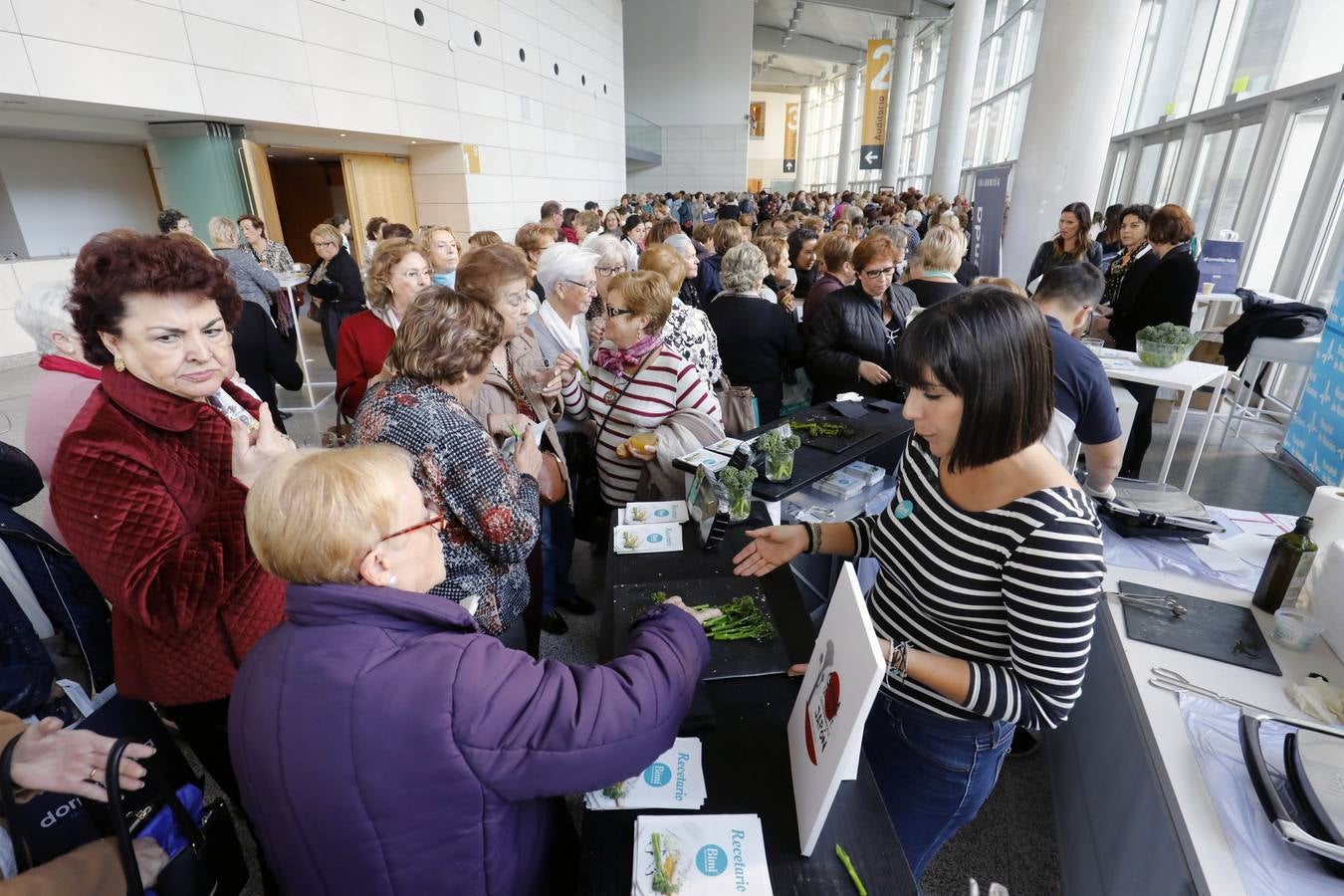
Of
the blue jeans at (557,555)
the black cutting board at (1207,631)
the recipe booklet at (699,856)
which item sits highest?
the recipe booklet at (699,856)

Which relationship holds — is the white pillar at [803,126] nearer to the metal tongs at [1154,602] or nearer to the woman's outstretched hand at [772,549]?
the metal tongs at [1154,602]

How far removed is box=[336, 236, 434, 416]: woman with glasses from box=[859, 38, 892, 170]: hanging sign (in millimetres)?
18097

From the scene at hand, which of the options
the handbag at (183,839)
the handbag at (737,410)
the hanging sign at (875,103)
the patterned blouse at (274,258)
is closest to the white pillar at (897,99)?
the hanging sign at (875,103)

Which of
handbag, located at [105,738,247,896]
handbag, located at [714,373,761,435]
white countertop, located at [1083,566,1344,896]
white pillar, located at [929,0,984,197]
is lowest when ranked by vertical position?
handbag, located at [105,738,247,896]

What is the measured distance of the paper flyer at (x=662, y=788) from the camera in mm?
1131

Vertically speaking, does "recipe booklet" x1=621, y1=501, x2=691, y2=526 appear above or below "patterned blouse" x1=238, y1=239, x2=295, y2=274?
below

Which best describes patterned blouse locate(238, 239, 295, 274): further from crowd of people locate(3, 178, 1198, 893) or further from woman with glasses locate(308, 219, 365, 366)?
crowd of people locate(3, 178, 1198, 893)

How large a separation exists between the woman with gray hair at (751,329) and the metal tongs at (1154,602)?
7.15ft

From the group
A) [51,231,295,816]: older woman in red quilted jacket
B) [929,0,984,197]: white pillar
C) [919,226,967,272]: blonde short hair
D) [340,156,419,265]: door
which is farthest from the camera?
[929,0,984,197]: white pillar

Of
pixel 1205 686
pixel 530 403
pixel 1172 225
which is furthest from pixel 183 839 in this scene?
pixel 1172 225

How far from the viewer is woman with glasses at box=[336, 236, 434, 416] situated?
2.92m

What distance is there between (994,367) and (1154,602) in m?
1.14

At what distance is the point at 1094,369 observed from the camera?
234 cm

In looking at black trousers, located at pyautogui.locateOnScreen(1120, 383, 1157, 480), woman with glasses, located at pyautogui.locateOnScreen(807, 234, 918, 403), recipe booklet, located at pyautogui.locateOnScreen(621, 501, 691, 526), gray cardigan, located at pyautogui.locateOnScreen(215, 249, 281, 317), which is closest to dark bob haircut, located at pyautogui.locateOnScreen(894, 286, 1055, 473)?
recipe booklet, located at pyautogui.locateOnScreen(621, 501, 691, 526)
